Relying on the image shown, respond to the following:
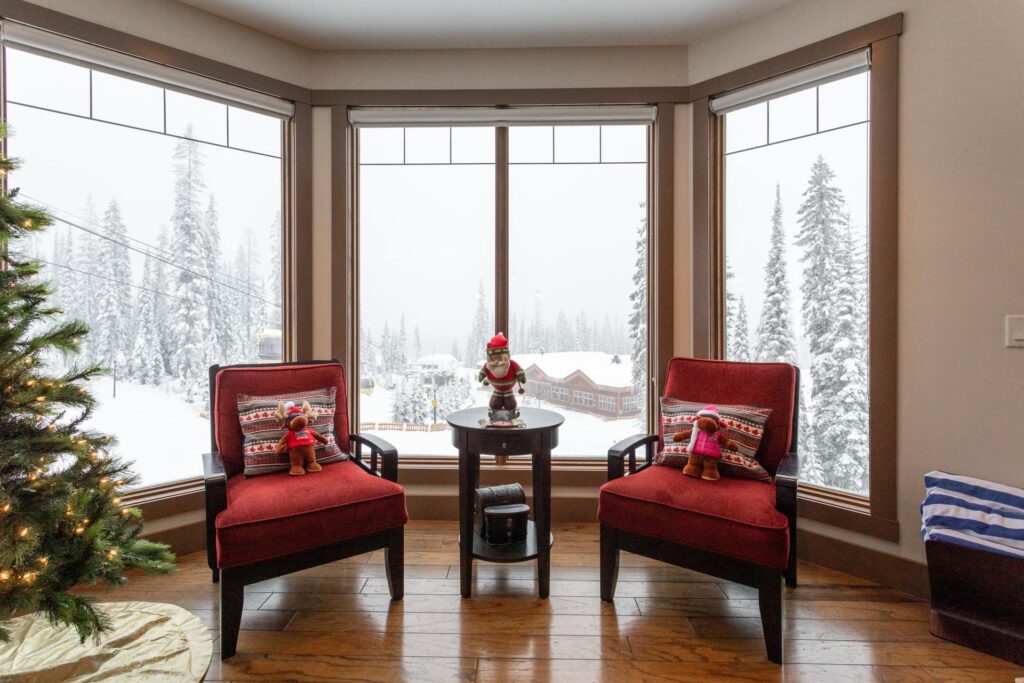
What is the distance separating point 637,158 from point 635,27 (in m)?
0.67

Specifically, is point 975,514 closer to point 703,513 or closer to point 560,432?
point 703,513

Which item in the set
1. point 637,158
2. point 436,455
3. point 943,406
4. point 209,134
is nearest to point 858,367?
point 943,406

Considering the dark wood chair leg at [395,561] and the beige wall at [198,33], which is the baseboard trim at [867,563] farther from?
the beige wall at [198,33]

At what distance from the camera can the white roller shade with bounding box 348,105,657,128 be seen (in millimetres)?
3107

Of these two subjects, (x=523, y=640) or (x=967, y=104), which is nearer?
(x=523, y=640)

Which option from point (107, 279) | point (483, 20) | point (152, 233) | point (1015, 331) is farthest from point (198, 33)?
point (1015, 331)

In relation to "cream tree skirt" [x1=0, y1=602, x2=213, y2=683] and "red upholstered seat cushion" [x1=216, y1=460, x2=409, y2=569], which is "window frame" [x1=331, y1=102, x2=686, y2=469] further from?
"cream tree skirt" [x1=0, y1=602, x2=213, y2=683]

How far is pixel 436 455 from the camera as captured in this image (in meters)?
3.25

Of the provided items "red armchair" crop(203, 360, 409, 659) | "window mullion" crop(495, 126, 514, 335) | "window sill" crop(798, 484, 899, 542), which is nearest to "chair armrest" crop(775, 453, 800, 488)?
"window sill" crop(798, 484, 899, 542)

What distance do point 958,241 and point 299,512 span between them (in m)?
2.82

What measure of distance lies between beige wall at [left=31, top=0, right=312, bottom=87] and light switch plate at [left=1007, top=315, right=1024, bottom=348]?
3.60m

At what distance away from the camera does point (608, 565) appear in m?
2.23

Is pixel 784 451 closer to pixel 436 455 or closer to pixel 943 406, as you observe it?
pixel 943 406

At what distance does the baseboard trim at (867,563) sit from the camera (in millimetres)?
2314
